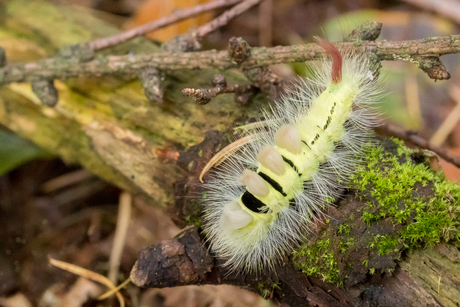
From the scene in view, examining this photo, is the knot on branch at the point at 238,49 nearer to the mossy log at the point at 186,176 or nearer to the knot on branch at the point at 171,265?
the mossy log at the point at 186,176

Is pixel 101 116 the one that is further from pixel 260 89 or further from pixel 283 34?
pixel 283 34

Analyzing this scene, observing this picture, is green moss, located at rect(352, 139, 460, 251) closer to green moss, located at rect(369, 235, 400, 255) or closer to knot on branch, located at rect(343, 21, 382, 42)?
green moss, located at rect(369, 235, 400, 255)

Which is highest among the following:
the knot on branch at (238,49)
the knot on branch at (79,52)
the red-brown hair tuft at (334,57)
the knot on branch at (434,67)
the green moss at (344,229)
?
the knot on branch at (434,67)

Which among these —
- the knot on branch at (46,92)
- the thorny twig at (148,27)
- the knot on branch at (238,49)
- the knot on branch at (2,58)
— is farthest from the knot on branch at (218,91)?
the knot on branch at (2,58)

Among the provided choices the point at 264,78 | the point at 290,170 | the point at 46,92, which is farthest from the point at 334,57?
the point at 46,92

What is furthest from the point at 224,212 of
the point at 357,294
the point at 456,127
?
the point at 456,127

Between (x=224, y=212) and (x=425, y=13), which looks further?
(x=425, y=13)
